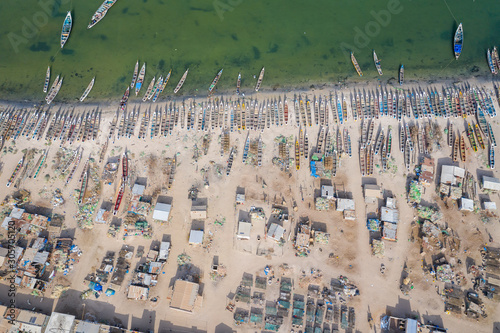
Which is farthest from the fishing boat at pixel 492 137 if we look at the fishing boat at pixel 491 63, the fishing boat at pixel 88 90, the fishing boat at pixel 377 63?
the fishing boat at pixel 88 90

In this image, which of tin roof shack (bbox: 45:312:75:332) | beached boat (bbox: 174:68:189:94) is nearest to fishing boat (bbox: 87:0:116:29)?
beached boat (bbox: 174:68:189:94)

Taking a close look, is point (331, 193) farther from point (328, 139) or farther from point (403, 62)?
point (403, 62)

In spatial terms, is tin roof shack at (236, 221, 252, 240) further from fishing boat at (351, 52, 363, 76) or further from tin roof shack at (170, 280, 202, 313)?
fishing boat at (351, 52, 363, 76)

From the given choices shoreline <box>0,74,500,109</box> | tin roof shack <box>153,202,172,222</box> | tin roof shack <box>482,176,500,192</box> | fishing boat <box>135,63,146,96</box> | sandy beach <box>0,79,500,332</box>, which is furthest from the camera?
fishing boat <box>135,63,146,96</box>

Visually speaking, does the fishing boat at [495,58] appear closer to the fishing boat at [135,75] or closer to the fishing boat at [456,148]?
the fishing boat at [456,148]

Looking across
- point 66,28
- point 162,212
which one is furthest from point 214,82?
point 66,28

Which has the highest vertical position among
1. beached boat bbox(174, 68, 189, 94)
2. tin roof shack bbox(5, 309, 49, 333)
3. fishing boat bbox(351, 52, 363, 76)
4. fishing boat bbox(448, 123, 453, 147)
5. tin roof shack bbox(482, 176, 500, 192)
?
fishing boat bbox(351, 52, 363, 76)
